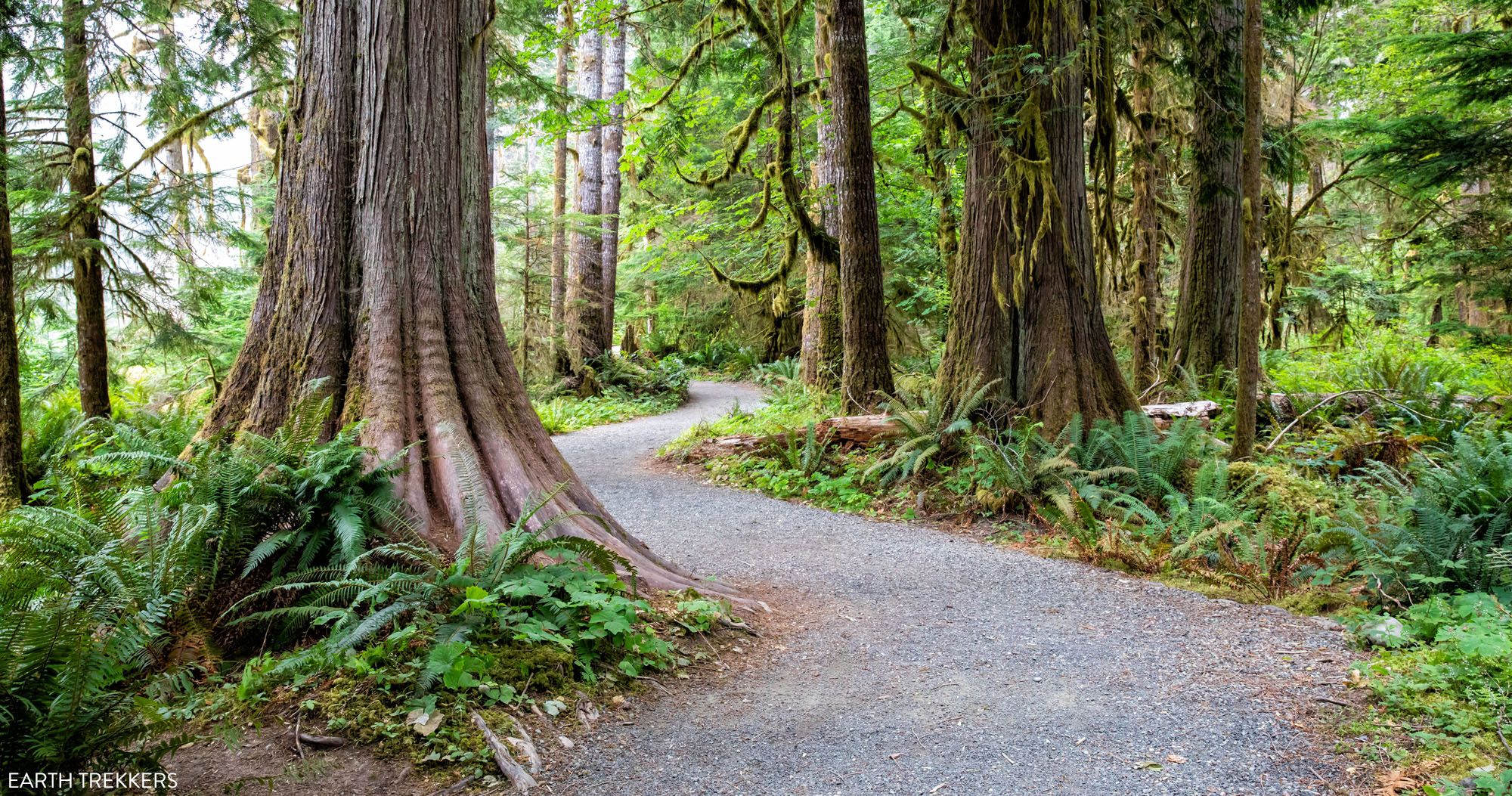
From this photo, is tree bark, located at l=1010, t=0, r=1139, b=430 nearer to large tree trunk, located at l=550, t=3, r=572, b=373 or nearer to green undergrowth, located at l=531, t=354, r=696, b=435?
large tree trunk, located at l=550, t=3, r=572, b=373

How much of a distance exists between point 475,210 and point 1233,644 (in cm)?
503

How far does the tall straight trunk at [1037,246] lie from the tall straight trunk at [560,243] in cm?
551

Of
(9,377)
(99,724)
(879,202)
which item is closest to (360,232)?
(99,724)

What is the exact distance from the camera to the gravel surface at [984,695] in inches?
110

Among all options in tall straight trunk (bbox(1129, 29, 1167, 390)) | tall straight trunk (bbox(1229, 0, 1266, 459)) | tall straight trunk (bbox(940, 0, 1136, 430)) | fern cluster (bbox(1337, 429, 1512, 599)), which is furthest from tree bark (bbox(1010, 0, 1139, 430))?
tall straight trunk (bbox(1129, 29, 1167, 390))

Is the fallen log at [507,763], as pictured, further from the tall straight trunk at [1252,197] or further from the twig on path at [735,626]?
the tall straight trunk at [1252,197]

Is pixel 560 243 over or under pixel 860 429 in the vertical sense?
over

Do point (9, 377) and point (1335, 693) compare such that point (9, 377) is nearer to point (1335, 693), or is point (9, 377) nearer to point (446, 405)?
point (446, 405)

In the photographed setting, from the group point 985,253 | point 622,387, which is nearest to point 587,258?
point 622,387

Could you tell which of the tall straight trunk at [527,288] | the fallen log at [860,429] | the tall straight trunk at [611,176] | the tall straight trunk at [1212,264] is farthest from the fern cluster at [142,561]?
the tall straight trunk at [611,176]

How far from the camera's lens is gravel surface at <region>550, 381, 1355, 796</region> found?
2797 millimetres

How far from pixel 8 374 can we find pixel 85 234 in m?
3.31

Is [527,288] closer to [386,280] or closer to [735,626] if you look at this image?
[386,280]

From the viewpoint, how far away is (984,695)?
3486mm
